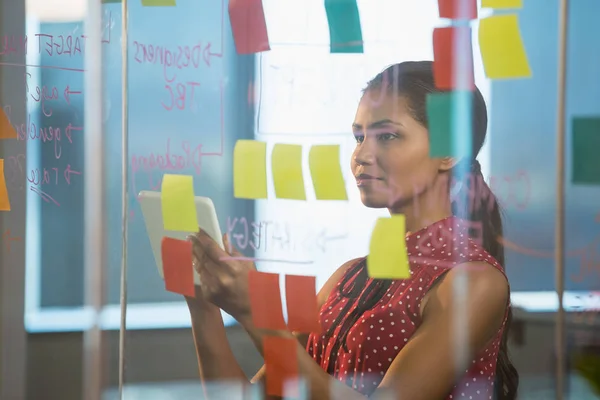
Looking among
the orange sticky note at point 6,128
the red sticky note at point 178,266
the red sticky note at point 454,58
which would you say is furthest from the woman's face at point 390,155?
the orange sticky note at point 6,128

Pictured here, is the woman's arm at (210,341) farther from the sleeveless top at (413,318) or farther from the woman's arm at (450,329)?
the woman's arm at (450,329)

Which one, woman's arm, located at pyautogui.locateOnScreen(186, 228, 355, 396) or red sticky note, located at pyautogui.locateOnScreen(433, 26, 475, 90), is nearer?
red sticky note, located at pyautogui.locateOnScreen(433, 26, 475, 90)

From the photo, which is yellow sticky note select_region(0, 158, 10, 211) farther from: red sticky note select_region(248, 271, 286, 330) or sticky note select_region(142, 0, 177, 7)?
red sticky note select_region(248, 271, 286, 330)

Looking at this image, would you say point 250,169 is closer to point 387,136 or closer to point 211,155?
point 211,155

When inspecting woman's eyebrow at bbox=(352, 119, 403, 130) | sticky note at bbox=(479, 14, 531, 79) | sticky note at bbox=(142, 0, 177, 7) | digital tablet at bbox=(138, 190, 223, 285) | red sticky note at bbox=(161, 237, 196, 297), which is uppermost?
sticky note at bbox=(142, 0, 177, 7)

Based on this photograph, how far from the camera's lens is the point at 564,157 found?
1.56 metres

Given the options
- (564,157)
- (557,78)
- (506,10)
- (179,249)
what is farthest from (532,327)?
(179,249)

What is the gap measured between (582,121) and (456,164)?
0.95ft

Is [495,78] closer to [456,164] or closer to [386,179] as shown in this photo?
[456,164]

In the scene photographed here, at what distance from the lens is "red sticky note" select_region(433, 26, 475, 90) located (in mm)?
1553

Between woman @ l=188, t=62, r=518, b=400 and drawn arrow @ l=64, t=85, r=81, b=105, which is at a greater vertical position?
drawn arrow @ l=64, t=85, r=81, b=105

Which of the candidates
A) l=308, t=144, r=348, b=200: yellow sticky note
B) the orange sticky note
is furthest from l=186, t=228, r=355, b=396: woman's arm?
the orange sticky note

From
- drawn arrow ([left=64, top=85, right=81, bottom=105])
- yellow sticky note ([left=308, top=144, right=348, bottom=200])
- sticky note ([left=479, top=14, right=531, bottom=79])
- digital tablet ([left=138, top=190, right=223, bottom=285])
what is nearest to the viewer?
sticky note ([left=479, top=14, right=531, bottom=79])

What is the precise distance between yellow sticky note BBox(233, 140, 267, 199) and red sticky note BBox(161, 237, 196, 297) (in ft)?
0.67
